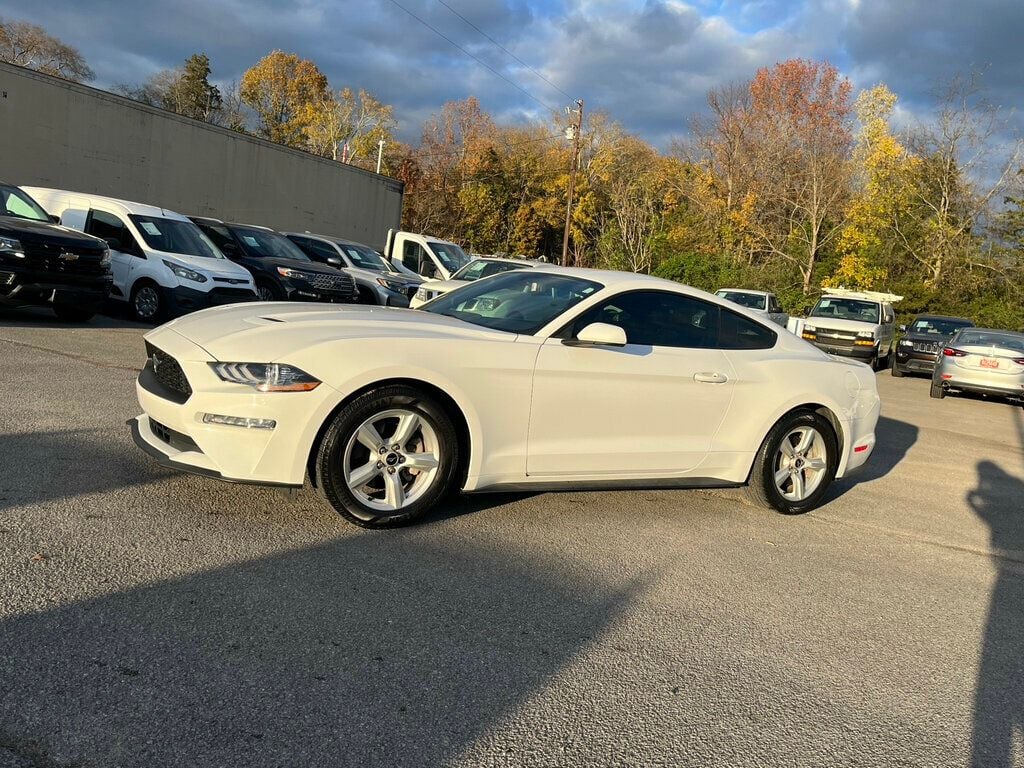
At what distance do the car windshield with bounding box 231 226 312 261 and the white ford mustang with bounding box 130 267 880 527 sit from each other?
10.2m

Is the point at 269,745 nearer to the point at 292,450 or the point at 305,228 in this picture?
the point at 292,450

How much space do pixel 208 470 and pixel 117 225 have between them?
971cm

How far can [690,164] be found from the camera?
162 ft

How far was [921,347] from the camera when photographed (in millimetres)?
19562

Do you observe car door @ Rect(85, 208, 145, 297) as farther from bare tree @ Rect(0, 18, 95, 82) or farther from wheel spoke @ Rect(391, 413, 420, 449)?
bare tree @ Rect(0, 18, 95, 82)

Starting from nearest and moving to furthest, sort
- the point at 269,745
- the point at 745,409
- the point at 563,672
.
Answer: the point at 269,745, the point at 563,672, the point at 745,409

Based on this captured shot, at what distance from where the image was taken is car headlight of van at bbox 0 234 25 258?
9.42 meters

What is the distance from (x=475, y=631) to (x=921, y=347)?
62.5ft

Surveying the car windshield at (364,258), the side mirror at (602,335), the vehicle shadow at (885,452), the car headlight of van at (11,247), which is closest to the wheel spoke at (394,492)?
the side mirror at (602,335)

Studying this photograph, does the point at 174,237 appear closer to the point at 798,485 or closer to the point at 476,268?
the point at 476,268

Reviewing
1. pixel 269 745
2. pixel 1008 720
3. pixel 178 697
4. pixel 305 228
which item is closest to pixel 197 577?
pixel 178 697

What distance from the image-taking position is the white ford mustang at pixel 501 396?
4.12 meters

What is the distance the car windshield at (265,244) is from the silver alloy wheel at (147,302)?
9.02ft

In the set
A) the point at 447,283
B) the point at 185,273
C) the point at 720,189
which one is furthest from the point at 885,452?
the point at 720,189
